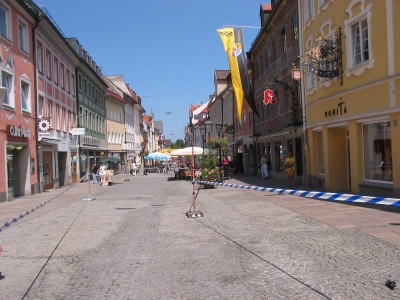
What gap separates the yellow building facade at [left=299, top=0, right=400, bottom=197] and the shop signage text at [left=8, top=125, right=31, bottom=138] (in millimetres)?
12443

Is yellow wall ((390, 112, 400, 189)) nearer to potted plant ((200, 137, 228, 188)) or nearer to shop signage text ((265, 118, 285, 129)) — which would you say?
potted plant ((200, 137, 228, 188))

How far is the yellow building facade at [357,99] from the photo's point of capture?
38.3 ft

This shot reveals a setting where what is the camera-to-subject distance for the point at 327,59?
14.9 m

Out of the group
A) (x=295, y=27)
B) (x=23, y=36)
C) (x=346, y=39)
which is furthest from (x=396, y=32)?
(x=23, y=36)

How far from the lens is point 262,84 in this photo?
29312mm

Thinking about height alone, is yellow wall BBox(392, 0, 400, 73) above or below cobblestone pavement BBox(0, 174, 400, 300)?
above

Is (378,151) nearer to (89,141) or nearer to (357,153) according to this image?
(357,153)

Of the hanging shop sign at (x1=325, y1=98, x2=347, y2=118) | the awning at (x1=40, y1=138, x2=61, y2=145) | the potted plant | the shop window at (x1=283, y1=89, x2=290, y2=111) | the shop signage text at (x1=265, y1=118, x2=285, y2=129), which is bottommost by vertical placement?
the potted plant

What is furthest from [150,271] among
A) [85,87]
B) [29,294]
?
[85,87]

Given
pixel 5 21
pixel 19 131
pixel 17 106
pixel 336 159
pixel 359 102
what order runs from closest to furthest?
pixel 359 102 < pixel 336 159 < pixel 5 21 < pixel 19 131 < pixel 17 106

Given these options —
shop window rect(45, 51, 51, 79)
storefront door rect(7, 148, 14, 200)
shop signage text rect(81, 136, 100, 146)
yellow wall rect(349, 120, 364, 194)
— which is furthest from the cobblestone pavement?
shop signage text rect(81, 136, 100, 146)

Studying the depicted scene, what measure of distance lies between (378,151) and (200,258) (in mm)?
8539

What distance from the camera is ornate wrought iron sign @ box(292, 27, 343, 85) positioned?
14469mm

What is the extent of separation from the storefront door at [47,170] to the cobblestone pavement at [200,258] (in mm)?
12565
